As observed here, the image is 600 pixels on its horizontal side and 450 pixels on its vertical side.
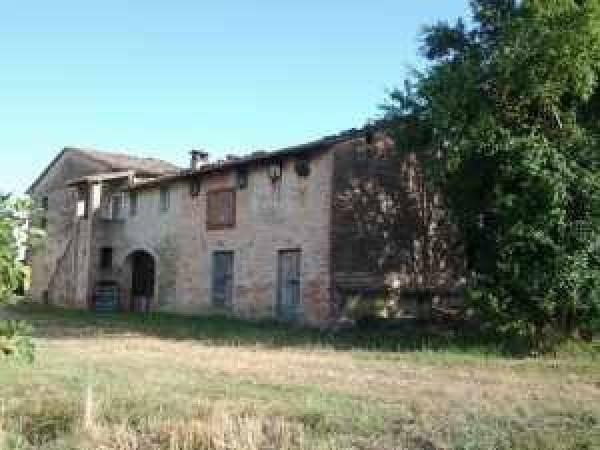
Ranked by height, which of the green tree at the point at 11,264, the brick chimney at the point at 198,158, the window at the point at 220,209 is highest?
the brick chimney at the point at 198,158

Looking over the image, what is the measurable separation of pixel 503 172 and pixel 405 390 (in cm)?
682

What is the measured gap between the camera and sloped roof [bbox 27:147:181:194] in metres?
34.8

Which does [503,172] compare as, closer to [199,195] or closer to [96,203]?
[199,195]

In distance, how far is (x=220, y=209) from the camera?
27109 millimetres

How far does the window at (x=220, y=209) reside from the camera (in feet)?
87.3

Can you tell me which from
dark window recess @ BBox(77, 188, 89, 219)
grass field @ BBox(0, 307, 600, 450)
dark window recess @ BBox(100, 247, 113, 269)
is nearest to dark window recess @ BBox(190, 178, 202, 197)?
dark window recess @ BBox(100, 247, 113, 269)

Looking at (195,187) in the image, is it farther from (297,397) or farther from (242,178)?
(297,397)

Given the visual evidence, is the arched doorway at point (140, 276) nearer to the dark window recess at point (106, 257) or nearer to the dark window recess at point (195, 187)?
the dark window recess at point (106, 257)

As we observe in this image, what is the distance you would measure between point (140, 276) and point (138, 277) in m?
0.09

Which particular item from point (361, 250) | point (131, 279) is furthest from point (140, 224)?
point (361, 250)

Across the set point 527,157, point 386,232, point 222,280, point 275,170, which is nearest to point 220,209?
point 222,280

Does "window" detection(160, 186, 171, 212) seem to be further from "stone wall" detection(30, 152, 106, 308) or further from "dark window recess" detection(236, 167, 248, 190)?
"dark window recess" detection(236, 167, 248, 190)

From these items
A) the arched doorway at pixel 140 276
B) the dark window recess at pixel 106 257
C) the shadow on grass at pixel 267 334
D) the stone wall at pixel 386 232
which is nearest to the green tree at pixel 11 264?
the shadow on grass at pixel 267 334

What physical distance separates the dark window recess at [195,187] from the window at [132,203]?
497cm
